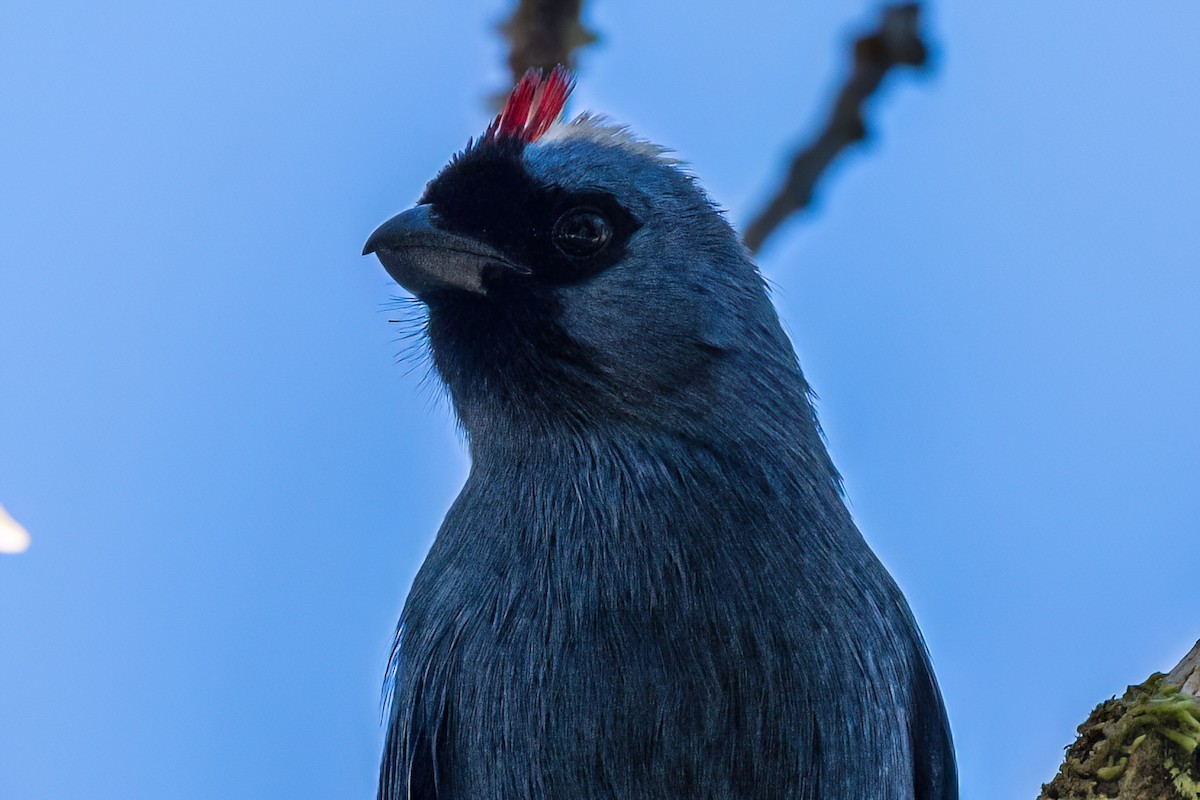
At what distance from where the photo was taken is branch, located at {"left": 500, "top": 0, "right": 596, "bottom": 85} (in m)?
3.31

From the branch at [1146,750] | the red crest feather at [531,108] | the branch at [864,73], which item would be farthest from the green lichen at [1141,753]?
the red crest feather at [531,108]

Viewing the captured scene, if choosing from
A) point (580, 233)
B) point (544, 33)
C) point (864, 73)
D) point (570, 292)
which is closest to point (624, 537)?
point (570, 292)

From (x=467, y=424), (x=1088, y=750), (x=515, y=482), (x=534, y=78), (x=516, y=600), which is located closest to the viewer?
(x=1088, y=750)

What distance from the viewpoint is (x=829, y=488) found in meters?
3.03

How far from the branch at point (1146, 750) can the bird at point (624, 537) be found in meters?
0.43

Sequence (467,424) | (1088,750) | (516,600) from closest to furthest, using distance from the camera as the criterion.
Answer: (1088,750) → (516,600) → (467,424)

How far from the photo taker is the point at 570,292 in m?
2.91

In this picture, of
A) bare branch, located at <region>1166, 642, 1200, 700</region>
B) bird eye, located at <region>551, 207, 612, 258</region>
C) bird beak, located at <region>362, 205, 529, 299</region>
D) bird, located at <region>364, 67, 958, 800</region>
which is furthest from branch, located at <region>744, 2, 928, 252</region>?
bare branch, located at <region>1166, 642, 1200, 700</region>

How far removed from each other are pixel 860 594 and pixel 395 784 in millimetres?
1195

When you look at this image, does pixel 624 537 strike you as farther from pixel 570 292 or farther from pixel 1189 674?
pixel 1189 674

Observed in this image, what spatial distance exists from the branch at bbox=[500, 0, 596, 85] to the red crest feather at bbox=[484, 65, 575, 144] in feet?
0.14

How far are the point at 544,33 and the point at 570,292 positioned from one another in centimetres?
85

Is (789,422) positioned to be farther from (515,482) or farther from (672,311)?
(515,482)

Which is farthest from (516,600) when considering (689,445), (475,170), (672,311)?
(475,170)
